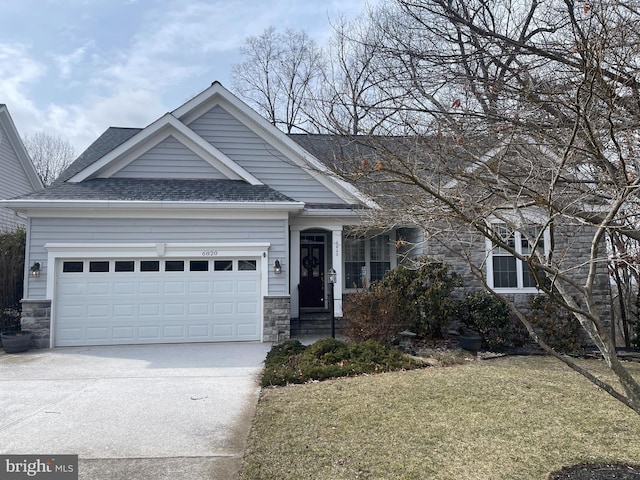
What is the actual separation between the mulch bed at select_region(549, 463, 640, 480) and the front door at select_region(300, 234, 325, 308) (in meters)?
9.47

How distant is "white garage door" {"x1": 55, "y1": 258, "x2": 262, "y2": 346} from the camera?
9492 millimetres

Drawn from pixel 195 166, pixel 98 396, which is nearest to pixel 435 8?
pixel 195 166

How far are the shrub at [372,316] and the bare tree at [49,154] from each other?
31.7 metres

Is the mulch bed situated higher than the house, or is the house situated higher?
the house

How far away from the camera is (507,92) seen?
5.63 metres

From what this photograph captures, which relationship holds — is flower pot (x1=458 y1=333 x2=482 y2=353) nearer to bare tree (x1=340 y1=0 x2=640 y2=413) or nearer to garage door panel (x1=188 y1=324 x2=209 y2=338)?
bare tree (x1=340 y1=0 x2=640 y2=413)

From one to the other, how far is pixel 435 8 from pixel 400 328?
6194 millimetres

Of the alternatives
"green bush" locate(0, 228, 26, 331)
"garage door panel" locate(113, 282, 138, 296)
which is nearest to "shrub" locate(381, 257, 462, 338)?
"garage door panel" locate(113, 282, 138, 296)

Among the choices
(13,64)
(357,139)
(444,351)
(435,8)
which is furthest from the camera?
(13,64)

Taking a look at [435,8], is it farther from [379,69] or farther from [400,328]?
[400,328]

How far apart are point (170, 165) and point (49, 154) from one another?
27.9 metres

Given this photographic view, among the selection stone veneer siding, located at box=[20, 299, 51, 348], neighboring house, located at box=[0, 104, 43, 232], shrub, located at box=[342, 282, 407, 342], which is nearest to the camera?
shrub, located at box=[342, 282, 407, 342]

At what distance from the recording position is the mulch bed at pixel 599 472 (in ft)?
11.1

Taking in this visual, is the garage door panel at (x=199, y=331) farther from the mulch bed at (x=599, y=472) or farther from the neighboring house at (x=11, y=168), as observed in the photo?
the neighboring house at (x=11, y=168)
